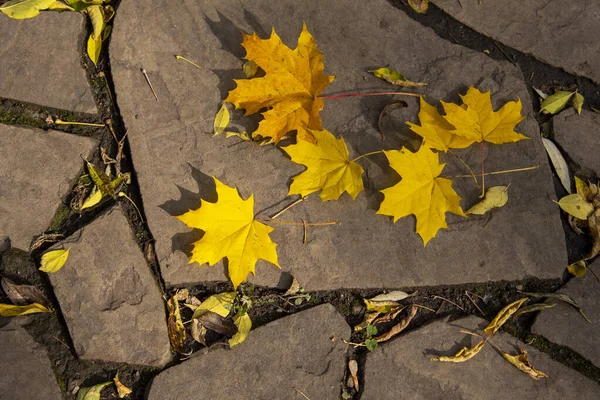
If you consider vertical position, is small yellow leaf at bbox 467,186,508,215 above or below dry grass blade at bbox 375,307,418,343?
above

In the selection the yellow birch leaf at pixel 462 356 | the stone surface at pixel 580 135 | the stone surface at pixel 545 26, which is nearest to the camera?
the yellow birch leaf at pixel 462 356

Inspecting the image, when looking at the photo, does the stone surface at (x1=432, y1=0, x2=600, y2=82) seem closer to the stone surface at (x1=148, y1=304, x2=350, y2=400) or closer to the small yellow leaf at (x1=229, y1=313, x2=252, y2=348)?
the stone surface at (x1=148, y1=304, x2=350, y2=400)

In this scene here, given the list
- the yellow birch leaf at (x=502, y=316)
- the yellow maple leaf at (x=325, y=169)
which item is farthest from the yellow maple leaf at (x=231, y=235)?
the yellow birch leaf at (x=502, y=316)

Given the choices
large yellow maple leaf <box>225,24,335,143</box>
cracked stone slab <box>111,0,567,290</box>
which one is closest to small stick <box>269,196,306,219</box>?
cracked stone slab <box>111,0,567,290</box>

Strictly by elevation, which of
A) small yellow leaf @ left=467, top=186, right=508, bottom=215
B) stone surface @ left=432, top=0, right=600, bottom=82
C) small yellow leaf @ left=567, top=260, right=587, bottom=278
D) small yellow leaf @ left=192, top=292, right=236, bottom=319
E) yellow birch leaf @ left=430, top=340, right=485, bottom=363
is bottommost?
small yellow leaf @ left=192, top=292, right=236, bottom=319

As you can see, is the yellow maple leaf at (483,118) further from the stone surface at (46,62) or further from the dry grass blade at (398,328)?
the stone surface at (46,62)

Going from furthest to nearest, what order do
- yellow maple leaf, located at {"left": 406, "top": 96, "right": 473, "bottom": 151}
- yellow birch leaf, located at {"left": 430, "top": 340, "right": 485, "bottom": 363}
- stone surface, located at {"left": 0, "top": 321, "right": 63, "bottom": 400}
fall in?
yellow maple leaf, located at {"left": 406, "top": 96, "right": 473, "bottom": 151}
yellow birch leaf, located at {"left": 430, "top": 340, "right": 485, "bottom": 363}
stone surface, located at {"left": 0, "top": 321, "right": 63, "bottom": 400}
